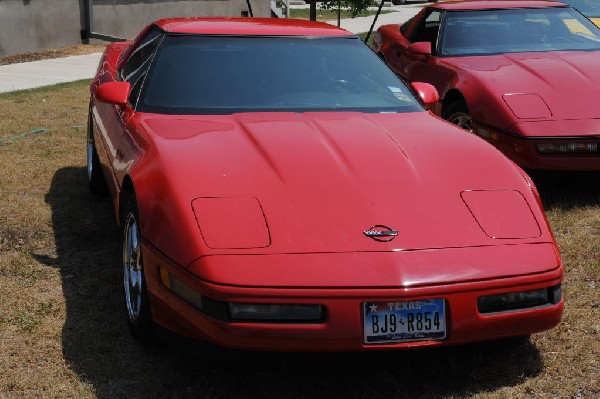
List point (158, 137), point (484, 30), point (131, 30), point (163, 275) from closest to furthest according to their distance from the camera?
point (163, 275) → point (158, 137) → point (484, 30) → point (131, 30)

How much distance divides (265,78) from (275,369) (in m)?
1.81

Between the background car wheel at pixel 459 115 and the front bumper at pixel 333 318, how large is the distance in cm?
367

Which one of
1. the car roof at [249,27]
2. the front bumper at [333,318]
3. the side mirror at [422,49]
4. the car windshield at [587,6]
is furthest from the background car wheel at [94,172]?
the car windshield at [587,6]

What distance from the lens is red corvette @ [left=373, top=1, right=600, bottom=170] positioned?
6.75m

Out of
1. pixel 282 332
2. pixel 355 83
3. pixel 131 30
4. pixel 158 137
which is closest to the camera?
pixel 282 332

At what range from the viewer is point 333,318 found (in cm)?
370

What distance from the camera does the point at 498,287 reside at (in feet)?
12.6

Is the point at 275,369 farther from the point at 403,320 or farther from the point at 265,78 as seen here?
Result: the point at 265,78

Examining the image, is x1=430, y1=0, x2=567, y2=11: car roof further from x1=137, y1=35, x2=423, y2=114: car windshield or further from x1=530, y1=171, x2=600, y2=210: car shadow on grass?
x1=137, y1=35, x2=423, y2=114: car windshield

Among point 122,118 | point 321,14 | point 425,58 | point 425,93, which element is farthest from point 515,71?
point 321,14

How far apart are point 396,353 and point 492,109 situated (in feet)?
11.7

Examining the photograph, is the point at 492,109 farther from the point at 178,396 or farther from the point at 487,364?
the point at 178,396

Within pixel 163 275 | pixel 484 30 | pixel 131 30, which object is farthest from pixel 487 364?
pixel 131 30

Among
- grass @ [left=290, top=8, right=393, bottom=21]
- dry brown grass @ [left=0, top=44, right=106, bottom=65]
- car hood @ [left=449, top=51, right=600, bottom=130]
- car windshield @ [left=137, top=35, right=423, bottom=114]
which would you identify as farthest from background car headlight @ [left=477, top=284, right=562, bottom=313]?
grass @ [left=290, top=8, right=393, bottom=21]
